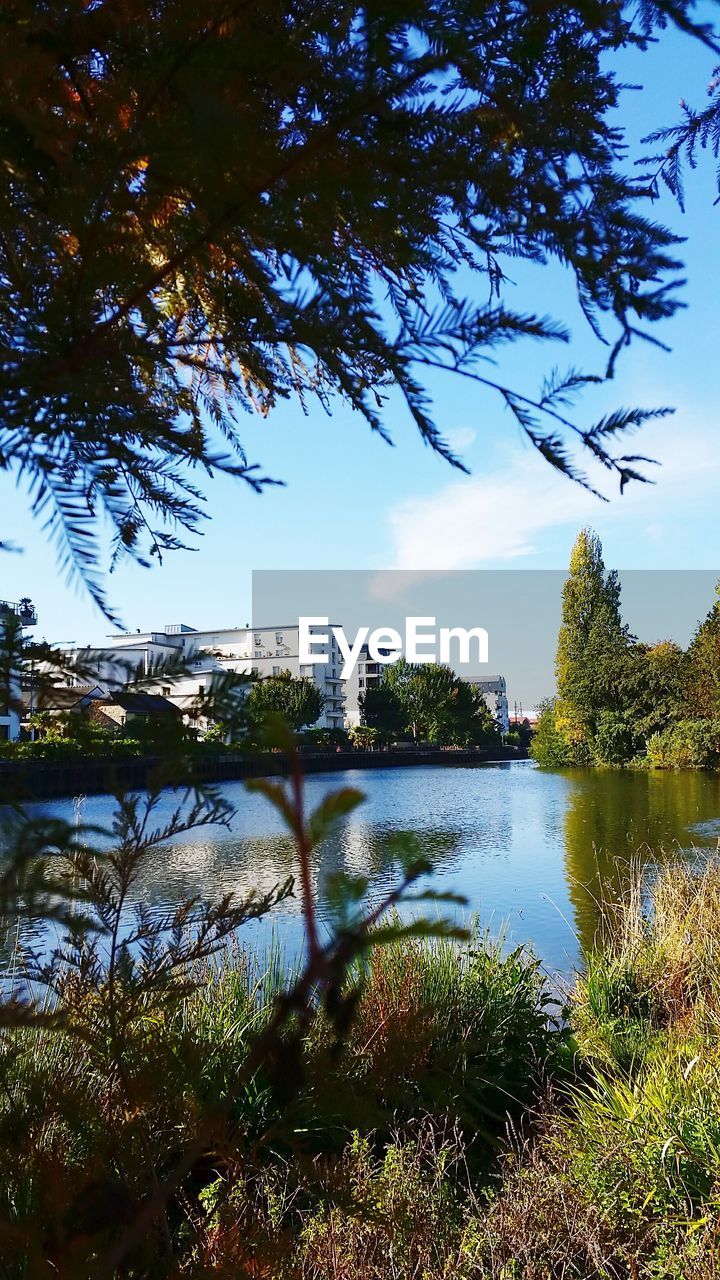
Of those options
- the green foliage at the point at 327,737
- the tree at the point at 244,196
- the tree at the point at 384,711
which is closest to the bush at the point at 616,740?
the green foliage at the point at 327,737

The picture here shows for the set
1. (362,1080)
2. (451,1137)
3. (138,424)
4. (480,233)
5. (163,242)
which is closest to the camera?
(362,1080)

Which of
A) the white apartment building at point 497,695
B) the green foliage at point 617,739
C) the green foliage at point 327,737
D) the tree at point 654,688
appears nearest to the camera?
the tree at point 654,688

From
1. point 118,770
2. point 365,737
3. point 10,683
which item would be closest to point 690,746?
point 365,737

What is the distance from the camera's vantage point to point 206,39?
0.85 metres

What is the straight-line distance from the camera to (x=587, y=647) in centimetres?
4625

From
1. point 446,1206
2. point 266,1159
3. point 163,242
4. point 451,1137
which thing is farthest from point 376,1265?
point 163,242

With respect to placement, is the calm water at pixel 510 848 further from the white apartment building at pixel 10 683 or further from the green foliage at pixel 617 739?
the green foliage at pixel 617 739

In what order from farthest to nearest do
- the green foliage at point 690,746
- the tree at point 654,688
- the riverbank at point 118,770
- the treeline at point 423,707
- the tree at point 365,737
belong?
the treeline at point 423,707, the tree at point 365,737, the tree at point 654,688, the green foliage at point 690,746, the riverbank at point 118,770

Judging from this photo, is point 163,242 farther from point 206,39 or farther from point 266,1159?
point 266,1159

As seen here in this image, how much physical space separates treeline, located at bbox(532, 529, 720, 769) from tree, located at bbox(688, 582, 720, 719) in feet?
0.14

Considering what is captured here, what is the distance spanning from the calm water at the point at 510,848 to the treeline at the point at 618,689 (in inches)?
241

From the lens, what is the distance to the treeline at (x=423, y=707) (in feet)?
197

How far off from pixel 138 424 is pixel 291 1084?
70 cm

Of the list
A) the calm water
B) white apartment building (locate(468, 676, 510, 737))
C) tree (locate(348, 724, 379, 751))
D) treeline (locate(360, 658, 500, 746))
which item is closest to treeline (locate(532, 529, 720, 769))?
the calm water
